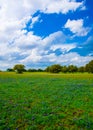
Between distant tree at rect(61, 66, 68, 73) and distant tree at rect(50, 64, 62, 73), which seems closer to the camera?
distant tree at rect(61, 66, 68, 73)

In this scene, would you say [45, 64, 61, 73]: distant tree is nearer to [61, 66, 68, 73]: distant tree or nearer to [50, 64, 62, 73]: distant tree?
[50, 64, 62, 73]: distant tree

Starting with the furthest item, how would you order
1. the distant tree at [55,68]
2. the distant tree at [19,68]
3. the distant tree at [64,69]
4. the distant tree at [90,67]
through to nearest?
the distant tree at [55,68], the distant tree at [64,69], the distant tree at [19,68], the distant tree at [90,67]

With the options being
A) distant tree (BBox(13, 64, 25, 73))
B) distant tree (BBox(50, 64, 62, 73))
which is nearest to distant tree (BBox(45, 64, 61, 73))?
distant tree (BBox(50, 64, 62, 73))

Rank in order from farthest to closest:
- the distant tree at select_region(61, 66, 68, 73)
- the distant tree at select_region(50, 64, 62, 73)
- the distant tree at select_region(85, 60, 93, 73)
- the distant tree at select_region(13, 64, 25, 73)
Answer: the distant tree at select_region(50, 64, 62, 73) < the distant tree at select_region(61, 66, 68, 73) < the distant tree at select_region(13, 64, 25, 73) < the distant tree at select_region(85, 60, 93, 73)

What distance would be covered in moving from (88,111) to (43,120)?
178 inches

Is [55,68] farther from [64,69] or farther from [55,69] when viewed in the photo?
[64,69]

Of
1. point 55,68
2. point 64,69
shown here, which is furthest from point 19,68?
point 64,69

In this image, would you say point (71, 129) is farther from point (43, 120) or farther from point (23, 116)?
point (23, 116)

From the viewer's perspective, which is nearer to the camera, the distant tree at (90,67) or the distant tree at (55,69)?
the distant tree at (90,67)

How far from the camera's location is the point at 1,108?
15.6m

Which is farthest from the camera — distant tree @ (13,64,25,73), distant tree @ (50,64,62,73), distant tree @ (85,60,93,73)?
distant tree @ (50,64,62,73)

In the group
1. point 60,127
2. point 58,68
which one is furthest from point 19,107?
point 58,68

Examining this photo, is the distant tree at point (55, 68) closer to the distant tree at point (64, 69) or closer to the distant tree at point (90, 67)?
the distant tree at point (64, 69)

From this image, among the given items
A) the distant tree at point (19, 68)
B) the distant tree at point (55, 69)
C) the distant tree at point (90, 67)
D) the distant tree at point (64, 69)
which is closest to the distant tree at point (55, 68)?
the distant tree at point (55, 69)
